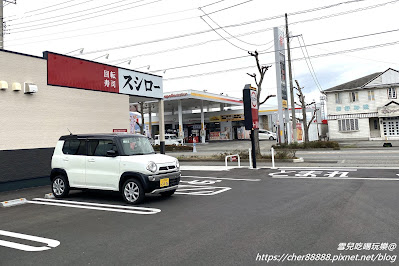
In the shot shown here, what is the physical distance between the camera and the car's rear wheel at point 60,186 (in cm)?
891

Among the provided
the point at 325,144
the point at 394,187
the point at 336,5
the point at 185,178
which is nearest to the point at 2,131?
the point at 185,178

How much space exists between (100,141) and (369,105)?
3603 cm

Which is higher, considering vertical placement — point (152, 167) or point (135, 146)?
point (135, 146)

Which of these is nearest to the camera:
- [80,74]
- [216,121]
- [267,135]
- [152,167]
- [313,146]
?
[152,167]

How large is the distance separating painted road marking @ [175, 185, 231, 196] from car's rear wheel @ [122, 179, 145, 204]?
1.89 m

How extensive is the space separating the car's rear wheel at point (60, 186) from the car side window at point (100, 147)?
126cm

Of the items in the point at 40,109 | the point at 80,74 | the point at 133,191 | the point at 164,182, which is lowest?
the point at 133,191

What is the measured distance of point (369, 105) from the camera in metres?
36.2

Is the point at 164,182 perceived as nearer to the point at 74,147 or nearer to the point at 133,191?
the point at 133,191

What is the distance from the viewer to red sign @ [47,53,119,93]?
42.5 ft

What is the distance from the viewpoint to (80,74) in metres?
14.1

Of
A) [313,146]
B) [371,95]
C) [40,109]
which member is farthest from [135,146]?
[371,95]

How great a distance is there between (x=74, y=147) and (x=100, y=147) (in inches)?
41.2

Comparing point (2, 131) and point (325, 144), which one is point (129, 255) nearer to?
point (2, 131)
